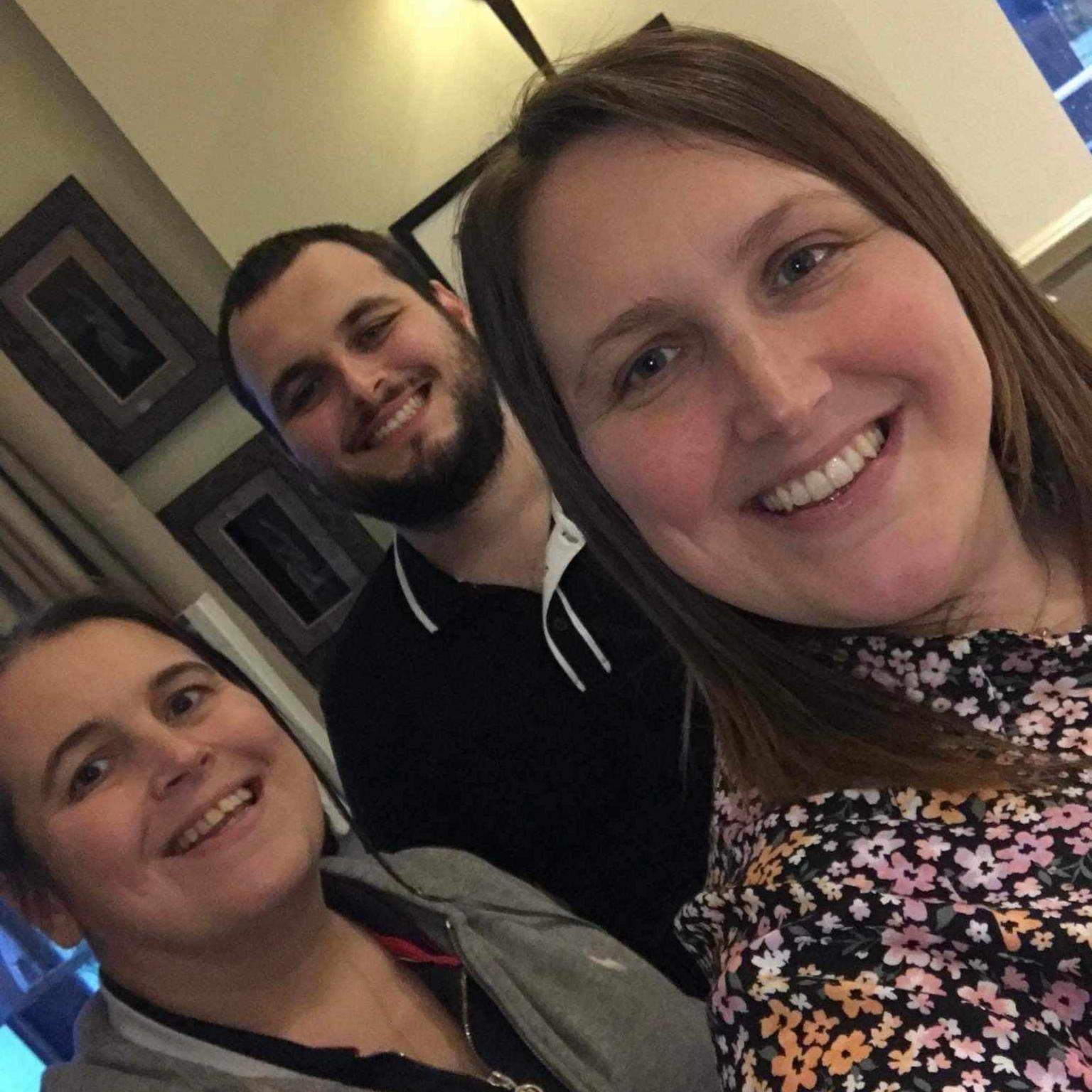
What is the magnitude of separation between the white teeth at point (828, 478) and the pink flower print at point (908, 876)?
8.7 inches

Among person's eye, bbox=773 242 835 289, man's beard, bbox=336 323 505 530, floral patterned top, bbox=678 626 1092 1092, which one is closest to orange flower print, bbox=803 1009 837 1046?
floral patterned top, bbox=678 626 1092 1092

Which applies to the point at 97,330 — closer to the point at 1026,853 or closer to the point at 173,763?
the point at 173,763

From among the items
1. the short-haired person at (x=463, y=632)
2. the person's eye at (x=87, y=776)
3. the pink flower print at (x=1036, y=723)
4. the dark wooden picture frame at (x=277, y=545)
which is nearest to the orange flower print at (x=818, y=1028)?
the pink flower print at (x=1036, y=723)

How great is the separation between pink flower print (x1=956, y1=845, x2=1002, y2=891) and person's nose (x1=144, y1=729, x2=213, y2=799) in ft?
2.28

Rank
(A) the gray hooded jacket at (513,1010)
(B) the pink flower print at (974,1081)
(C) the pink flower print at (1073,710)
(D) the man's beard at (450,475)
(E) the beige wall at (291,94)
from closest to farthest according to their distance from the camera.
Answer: (B) the pink flower print at (974,1081) → (C) the pink flower print at (1073,710) → (A) the gray hooded jacket at (513,1010) → (D) the man's beard at (450,475) → (E) the beige wall at (291,94)

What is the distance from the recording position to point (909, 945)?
0.56 m

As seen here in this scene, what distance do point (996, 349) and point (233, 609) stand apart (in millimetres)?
1718

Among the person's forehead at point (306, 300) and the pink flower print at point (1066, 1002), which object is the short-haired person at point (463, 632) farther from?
the pink flower print at point (1066, 1002)

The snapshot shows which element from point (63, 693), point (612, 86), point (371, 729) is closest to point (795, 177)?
point (612, 86)

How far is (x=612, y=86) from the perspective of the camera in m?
0.67

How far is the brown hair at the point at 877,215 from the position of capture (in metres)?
0.64

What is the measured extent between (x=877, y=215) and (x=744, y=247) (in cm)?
11

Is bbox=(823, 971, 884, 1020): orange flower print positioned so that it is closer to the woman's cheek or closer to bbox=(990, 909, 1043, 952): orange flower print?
bbox=(990, 909, 1043, 952): orange flower print

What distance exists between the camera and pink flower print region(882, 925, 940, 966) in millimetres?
551
